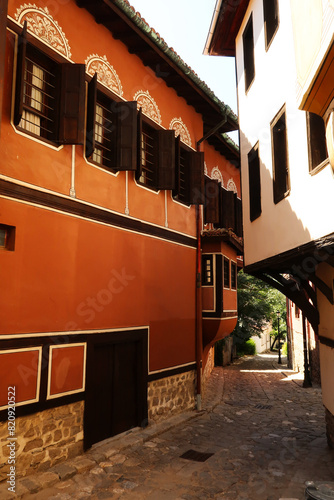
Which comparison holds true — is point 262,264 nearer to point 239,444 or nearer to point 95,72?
point 239,444

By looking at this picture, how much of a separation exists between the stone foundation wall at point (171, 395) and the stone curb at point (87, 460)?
220 millimetres

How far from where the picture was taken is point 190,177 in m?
10.7

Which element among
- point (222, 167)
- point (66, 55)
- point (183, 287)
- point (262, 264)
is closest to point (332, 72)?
point (262, 264)

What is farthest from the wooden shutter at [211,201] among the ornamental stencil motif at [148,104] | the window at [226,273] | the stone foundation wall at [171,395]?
the stone foundation wall at [171,395]

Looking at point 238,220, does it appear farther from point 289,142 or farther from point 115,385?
point 115,385

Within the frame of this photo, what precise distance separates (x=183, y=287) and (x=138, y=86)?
4.99m

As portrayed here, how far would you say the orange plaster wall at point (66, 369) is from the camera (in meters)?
6.30

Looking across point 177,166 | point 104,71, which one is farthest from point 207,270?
point 104,71

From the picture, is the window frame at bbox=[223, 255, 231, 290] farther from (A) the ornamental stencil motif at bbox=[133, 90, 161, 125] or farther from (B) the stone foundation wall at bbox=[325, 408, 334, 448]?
(B) the stone foundation wall at bbox=[325, 408, 334, 448]

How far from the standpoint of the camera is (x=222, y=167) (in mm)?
14422

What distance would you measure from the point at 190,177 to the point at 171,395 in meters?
5.64

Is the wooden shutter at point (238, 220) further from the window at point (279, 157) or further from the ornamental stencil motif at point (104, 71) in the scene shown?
the ornamental stencil motif at point (104, 71)

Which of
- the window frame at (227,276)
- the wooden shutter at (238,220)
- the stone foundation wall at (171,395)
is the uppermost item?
the wooden shutter at (238,220)

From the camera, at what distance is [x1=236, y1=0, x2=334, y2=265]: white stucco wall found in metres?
5.51
